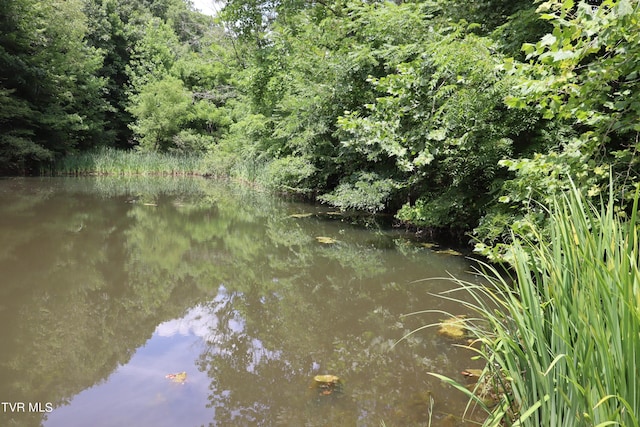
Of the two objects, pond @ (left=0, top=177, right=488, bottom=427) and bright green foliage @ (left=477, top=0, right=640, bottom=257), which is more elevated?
bright green foliage @ (left=477, top=0, right=640, bottom=257)

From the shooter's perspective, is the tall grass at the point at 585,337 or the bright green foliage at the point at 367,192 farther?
the bright green foliage at the point at 367,192

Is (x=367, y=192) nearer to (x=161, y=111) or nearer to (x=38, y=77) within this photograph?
(x=38, y=77)

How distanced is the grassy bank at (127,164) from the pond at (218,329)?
11.4 metres

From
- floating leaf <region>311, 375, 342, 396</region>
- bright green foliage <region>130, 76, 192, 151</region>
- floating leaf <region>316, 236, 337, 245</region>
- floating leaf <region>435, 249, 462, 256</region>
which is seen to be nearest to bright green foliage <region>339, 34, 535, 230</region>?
floating leaf <region>435, 249, 462, 256</region>

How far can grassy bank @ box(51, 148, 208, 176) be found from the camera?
665 inches

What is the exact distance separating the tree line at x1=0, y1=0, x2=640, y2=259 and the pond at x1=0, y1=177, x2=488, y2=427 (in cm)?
95

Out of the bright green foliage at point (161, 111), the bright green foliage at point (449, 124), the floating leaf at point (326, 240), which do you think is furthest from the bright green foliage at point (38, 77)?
the bright green foliage at point (449, 124)

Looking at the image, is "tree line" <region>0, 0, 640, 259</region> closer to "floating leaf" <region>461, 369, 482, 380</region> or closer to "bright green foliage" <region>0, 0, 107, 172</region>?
"bright green foliage" <region>0, 0, 107, 172</region>

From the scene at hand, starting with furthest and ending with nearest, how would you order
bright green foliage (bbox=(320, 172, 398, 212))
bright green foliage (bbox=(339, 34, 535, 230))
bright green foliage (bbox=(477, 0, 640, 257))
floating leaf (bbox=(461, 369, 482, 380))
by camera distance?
bright green foliage (bbox=(320, 172, 398, 212)) < bright green foliage (bbox=(339, 34, 535, 230)) < floating leaf (bbox=(461, 369, 482, 380)) < bright green foliage (bbox=(477, 0, 640, 257))

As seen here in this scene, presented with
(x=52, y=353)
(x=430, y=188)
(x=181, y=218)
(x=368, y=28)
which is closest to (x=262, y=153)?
(x=181, y=218)

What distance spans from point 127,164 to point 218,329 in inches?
664

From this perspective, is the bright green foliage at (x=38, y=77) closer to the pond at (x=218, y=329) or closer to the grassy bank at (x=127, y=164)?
the grassy bank at (x=127, y=164)

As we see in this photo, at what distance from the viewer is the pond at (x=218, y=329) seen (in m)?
2.22

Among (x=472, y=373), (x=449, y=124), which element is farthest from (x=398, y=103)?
(x=472, y=373)
